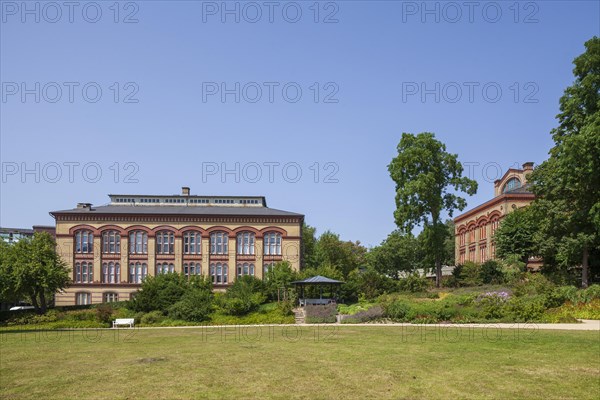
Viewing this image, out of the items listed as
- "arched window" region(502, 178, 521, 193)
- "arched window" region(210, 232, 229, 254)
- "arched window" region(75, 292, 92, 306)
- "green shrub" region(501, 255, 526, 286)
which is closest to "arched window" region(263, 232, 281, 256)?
"arched window" region(210, 232, 229, 254)

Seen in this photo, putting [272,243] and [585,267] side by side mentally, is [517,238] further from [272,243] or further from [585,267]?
[272,243]

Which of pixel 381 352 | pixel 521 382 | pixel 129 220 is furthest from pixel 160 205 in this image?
pixel 521 382

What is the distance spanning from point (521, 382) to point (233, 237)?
163 feet

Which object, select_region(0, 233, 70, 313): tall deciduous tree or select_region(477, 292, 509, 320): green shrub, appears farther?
select_region(0, 233, 70, 313): tall deciduous tree

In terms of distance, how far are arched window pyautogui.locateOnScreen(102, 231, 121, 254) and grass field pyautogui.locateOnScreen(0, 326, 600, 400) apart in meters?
40.0

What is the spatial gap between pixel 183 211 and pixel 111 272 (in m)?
10.3

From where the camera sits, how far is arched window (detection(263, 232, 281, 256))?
60.0 meters

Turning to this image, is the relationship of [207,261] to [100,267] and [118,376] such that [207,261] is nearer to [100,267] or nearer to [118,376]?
[100,267]

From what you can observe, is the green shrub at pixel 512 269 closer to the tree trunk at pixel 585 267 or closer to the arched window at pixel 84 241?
the tree trunk at pixel 585 267

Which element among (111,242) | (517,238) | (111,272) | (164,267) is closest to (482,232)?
(517,238)

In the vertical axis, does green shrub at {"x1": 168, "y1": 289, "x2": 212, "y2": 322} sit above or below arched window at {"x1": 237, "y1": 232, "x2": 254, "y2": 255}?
below

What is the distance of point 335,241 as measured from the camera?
241 ft

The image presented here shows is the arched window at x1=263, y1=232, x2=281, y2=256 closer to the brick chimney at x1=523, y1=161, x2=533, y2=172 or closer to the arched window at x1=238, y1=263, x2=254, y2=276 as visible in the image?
the arched window at x1=238, y1=263, x2=254, y2=276

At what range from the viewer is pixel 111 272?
195 feet
